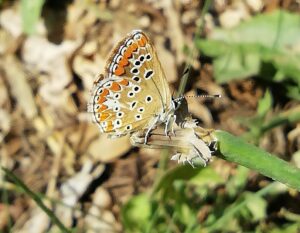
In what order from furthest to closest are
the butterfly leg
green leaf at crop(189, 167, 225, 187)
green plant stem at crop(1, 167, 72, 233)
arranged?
green leaf at crop(189, 167, 225, 187)
green plant stem at crop(1, 167, 72, 233)
the butterfly leg

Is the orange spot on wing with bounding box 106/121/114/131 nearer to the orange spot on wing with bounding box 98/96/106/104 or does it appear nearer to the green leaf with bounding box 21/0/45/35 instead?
the orange spot on wing with bounding box 98/96/106/104

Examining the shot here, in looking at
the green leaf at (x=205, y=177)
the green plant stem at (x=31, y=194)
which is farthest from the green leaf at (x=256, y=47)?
the green plant stem at (x=31, y=194)

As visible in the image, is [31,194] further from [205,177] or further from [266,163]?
[205,177]

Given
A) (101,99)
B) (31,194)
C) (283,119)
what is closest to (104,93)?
(101,99)

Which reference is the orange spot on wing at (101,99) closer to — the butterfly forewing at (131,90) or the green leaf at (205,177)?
the butterfly forewing at (131,90)

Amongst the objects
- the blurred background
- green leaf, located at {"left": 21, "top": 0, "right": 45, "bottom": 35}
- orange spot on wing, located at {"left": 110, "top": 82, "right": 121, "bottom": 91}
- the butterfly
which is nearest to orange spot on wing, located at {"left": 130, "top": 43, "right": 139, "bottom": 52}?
the butterfly

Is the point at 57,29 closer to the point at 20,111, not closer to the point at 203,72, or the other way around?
the point at 20,111

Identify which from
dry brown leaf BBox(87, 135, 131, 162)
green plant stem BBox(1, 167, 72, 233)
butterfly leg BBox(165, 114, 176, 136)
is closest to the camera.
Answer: butterfly leg BBox(165, 114, 176, 136)
